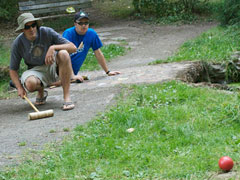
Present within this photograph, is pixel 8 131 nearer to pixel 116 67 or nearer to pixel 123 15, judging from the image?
pixel 116 67

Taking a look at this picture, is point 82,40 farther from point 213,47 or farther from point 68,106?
point 213,47

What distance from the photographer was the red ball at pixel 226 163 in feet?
9.93

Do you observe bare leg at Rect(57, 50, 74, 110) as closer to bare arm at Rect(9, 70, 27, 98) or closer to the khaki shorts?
the khaki shorts

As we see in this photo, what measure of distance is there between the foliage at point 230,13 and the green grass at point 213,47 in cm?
30

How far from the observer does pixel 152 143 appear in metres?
3.79

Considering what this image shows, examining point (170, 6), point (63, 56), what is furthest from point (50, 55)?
point (170, 6)

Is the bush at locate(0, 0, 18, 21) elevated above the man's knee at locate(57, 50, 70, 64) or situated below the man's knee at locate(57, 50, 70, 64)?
below

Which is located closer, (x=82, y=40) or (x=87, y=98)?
(x=87, y=98)

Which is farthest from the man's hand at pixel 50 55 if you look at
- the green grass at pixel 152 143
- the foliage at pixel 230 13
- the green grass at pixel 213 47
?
the foliage at pixel 230 13

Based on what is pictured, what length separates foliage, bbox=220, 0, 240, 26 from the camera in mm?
9764

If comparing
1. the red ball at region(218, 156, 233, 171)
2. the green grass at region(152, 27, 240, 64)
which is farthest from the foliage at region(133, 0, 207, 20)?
the red ball at region(218, 156, 233, 171)

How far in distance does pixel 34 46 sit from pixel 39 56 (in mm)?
192

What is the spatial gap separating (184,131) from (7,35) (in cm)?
1118

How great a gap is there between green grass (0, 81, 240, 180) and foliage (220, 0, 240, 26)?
5301 mm
